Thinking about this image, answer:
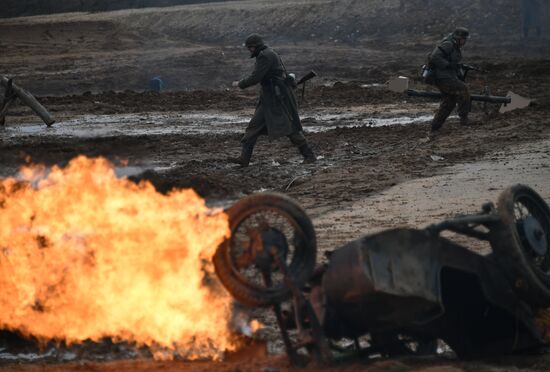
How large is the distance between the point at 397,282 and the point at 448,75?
1237cm

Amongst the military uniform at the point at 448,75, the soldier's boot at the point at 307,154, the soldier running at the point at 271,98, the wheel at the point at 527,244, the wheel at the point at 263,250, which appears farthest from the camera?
the military uniform at the point at 448,75

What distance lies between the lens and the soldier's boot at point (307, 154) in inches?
594

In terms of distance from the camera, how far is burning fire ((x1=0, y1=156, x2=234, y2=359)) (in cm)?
633

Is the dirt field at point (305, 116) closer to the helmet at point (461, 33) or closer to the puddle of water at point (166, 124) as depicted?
the puddle of water at point (166, 124)

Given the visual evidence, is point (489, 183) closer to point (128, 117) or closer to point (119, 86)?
point (128, 117)

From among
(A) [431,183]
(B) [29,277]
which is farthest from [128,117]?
(B) [29,277]

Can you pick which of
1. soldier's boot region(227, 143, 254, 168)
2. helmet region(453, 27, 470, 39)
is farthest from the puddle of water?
soldier's boot region(227, 143, 254, 168)

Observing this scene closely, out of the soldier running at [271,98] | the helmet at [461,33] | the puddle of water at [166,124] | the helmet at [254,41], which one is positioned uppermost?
the helmet at [254,41]

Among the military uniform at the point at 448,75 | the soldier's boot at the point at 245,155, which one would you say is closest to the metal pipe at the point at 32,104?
the soldier's boot at the point at 245,155

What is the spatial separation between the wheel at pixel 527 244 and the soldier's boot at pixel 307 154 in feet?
27.8

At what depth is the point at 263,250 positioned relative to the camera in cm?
564

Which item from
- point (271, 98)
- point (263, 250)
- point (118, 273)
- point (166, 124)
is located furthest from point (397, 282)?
point (166, 124)

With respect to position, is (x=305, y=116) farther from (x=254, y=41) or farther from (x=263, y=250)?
(x=263, y=250)

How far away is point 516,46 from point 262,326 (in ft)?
100
